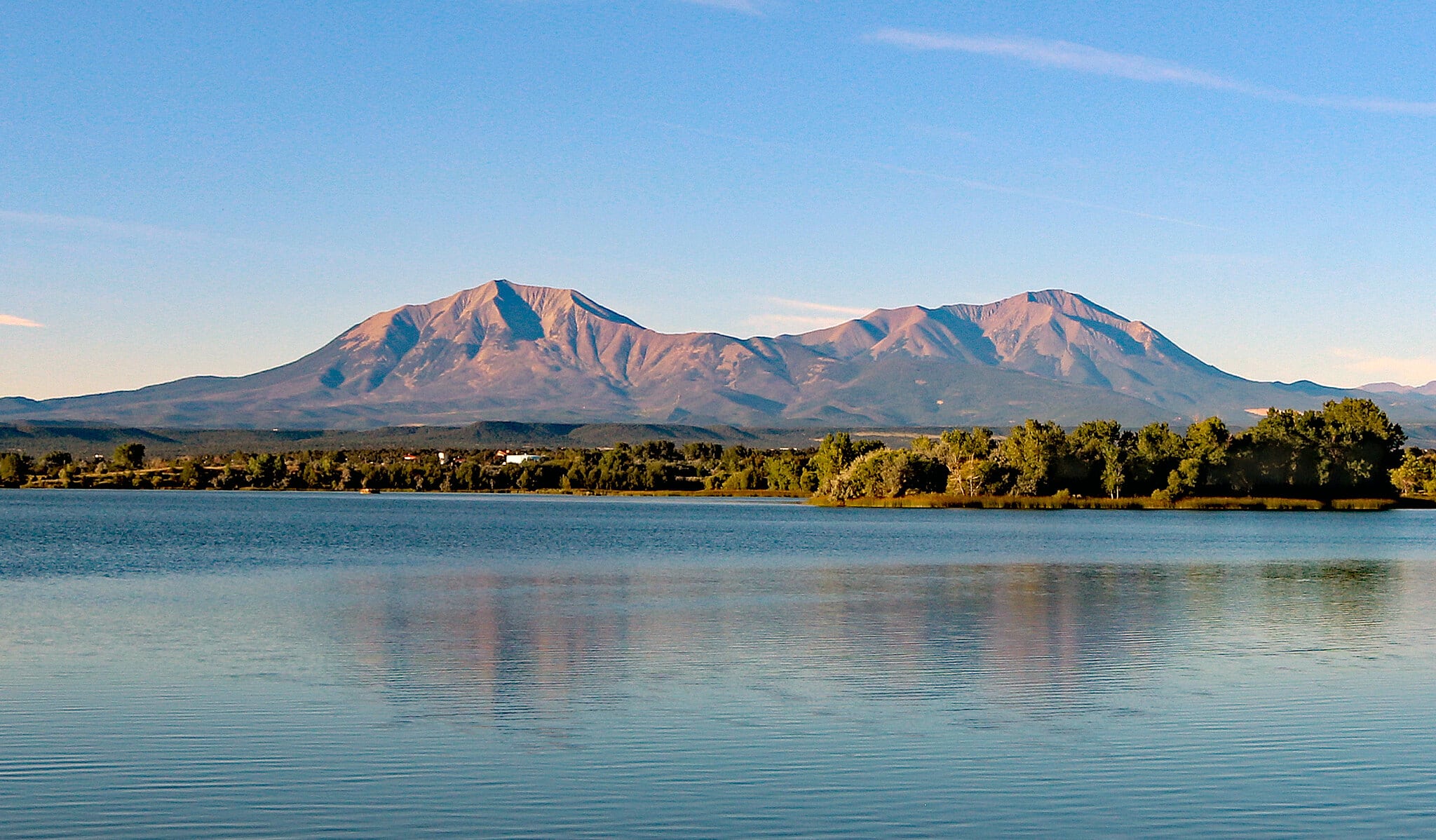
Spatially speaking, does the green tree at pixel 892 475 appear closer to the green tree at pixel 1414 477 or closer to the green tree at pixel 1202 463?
the green tree at pixel 1202 463

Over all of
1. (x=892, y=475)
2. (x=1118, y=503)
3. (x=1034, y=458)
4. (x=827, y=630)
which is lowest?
(x=827, y=630)

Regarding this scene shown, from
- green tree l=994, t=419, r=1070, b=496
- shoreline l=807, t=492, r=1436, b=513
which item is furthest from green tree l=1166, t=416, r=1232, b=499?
green tree l=994, t=419, r=1070, b=496

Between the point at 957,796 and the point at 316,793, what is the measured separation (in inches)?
270

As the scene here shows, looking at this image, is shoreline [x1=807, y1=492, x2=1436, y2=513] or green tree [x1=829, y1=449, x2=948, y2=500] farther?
green tree [x1=829, y1=449, x2=948, y2=500]

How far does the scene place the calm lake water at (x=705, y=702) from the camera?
15.9m

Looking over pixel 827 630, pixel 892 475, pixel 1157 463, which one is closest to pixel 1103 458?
pixel 1157 463

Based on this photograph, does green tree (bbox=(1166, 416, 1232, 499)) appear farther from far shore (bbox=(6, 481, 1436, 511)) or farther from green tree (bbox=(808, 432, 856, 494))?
green tree (bbox=(808, 432, 856, 494))

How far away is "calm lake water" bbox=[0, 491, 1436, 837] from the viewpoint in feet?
52.1

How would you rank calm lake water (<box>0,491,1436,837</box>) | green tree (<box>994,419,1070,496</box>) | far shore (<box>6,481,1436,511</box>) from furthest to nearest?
green tree (<box>994,419,1070,496</box>), far shore (<box>6,481,1436,511</box>), calm lake water (<box>0,491,1436,837</box>)

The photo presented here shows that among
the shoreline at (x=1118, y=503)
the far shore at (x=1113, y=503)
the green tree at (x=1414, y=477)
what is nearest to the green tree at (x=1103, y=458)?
the far shore at (x=1113, y=503)

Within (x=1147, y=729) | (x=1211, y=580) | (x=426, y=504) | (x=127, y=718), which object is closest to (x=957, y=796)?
(x=1147, y=729)

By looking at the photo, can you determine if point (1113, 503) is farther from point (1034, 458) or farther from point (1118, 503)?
point (1034, 458)

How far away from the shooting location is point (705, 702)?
74.3 ft

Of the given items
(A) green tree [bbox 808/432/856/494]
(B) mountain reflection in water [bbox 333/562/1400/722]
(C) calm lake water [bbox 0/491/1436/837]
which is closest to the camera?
(C) calm lake water [bbox 0/491/1436/837]
